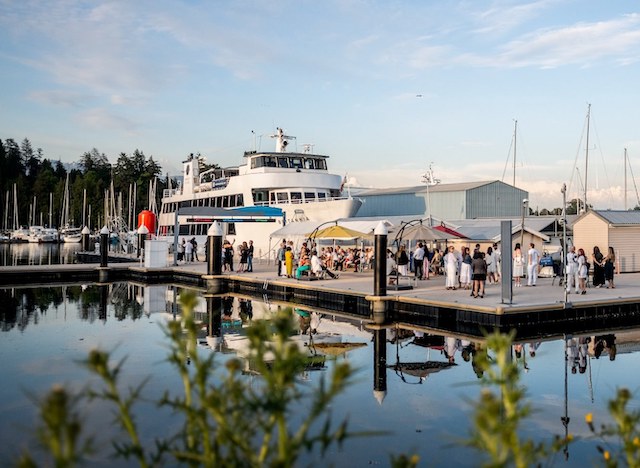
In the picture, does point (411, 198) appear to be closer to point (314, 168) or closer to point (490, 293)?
point (314, 168)

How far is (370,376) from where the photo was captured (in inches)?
515

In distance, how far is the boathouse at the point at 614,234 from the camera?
28.1m

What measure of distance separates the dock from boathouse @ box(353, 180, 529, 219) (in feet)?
42.9

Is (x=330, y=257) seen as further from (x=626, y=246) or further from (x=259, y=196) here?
(x=626, y=246)

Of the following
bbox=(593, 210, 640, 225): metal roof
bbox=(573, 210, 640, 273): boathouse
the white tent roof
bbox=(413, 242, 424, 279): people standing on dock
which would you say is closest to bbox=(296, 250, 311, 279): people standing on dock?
the white tent roof

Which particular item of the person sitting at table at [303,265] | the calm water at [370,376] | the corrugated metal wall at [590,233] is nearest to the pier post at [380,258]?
the calm water at [370,376]

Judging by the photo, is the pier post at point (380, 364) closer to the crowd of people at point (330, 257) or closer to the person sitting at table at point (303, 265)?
the person sitting at table at point (303, 265)

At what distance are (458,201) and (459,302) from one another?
77.2 ft

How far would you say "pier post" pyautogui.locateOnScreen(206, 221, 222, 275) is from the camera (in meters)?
27.7

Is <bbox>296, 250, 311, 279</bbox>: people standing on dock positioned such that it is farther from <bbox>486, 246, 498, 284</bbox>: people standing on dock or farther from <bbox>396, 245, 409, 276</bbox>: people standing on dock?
<bbox>486, 246, 498, 284</bbox>: people standing on dock

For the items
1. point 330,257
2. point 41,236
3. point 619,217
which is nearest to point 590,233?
point 619,217

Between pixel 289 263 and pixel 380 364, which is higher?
pixel 289 263

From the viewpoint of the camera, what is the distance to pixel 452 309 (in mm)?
18453

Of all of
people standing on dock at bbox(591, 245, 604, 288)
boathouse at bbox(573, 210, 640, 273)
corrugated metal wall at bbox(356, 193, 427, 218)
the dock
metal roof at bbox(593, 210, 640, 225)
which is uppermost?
corrugated metal wall at bbox(356, 193, 427, 218)
